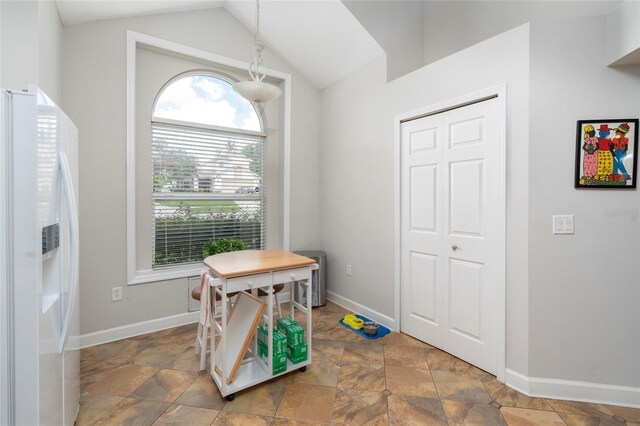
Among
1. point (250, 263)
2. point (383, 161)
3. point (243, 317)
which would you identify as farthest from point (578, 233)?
point (243, 317)

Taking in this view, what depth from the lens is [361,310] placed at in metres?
3.38

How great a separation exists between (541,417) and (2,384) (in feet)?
8.43

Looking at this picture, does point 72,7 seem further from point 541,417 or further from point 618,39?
point 541,417

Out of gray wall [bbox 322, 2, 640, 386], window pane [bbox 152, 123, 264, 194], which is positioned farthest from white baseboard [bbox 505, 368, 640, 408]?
window pane [bbox 152, 123, 264, 194]

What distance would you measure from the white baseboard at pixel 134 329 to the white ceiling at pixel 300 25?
8.65ft

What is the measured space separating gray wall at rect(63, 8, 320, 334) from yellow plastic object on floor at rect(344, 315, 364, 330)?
5.49 ft

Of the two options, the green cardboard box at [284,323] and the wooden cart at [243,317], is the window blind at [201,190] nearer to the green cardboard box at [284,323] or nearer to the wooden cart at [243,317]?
the wooden cart at [243,317]

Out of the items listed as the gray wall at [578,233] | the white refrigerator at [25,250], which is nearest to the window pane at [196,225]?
the white refrigerator at [25,250]

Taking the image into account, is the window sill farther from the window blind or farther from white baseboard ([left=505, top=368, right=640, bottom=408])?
white baseboard ([left=505, top=368, right=640, bottom=408])

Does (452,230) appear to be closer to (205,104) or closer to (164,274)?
(164,274)

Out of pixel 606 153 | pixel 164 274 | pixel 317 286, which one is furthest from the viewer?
pixel 317 286

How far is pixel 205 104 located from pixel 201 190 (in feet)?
3.13

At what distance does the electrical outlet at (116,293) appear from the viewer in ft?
9.05

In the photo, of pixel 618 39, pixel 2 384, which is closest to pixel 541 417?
pixel 618 39
